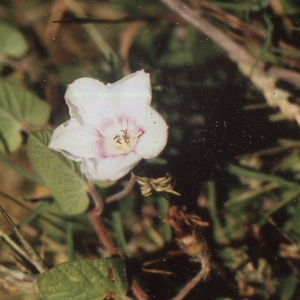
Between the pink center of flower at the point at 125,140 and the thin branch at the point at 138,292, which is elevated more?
the pink center of flower at the point at 125,140

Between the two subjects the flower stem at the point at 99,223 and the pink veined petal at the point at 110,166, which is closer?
the pink veined petal at the point at 110,166

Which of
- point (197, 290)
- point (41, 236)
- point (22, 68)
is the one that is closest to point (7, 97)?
point (22, 68)

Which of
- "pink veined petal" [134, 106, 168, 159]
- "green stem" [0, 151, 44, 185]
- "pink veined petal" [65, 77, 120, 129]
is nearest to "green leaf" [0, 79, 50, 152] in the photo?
"green stem" [0, 151, 44, 185]

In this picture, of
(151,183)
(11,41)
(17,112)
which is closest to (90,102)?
(151,183)

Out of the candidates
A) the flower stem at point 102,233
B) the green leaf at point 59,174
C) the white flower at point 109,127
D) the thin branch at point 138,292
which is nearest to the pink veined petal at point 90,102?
the white flower at point 109,127

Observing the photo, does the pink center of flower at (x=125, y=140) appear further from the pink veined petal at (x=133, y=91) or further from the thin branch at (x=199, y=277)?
the thin branch at (x=199, y=277)

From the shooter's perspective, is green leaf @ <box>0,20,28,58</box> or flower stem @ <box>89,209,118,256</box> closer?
flower stem @ <box>89,209,118,256</box>

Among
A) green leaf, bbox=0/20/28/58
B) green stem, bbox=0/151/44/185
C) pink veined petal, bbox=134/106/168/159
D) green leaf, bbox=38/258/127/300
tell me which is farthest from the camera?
green leaf, bbox=0/20/28/58

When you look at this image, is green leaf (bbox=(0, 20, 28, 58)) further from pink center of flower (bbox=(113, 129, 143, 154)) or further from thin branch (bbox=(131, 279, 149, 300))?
thin branch (bbox=(131, 279, 149, 300))
